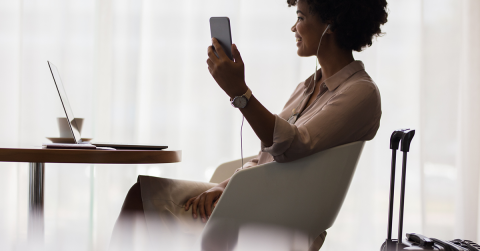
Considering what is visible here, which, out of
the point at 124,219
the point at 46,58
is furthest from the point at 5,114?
the point at 124,219

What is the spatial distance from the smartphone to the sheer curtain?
131cm

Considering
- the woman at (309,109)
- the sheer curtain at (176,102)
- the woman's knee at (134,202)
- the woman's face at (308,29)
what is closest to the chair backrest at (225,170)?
the woman at (309,109)

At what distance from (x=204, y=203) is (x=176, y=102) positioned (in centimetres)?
123

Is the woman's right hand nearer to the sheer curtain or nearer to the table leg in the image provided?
the table leg

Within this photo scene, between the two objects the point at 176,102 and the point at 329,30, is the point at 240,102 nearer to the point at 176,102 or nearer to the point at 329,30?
the point at 329,30

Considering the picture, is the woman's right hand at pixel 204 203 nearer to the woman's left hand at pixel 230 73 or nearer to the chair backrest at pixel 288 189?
the chair backrest at pixel 288 189

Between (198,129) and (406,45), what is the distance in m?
1.39

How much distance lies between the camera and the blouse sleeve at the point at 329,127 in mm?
898

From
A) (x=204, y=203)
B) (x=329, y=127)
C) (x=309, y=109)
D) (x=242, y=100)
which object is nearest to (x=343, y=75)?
(x=309, y=109)

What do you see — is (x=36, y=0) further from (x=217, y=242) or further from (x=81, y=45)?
(x=217, y=242)

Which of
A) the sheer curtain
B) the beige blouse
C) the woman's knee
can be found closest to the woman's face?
the beige blouse

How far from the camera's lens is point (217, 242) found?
0.94 m

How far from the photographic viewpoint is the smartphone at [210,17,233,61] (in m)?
0.93

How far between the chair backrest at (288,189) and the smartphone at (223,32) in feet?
1.01
